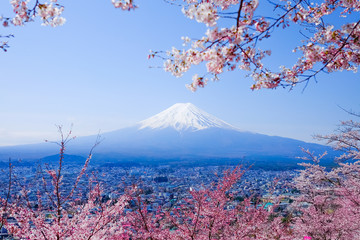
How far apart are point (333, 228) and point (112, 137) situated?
124 metres

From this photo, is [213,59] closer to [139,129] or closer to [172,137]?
[172,137]

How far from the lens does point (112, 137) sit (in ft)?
402

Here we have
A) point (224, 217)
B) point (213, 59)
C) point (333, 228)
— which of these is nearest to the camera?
point (213, 59)

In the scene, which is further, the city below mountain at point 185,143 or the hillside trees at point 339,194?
the city below mountain at point 185,143

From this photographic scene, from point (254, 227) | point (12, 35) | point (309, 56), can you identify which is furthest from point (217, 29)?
point (254, 227)

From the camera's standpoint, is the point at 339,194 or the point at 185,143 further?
the point at 185,143

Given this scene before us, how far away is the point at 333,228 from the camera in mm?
6578

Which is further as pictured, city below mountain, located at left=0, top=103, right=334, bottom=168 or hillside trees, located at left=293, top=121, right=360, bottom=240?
city below mountain, located at left=0, top=103, right=334, bottom=168

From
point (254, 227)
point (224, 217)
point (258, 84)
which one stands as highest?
point (258, 84)

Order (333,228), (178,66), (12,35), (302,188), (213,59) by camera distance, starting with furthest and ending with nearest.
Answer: (302,188)
(333,228)
(12,35)
(178,66)
(213,59)

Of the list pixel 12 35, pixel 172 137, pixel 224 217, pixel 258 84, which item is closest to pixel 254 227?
pixel 224 217

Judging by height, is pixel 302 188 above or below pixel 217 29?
below

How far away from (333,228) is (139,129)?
122328 mm

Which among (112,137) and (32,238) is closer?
(32,238)
